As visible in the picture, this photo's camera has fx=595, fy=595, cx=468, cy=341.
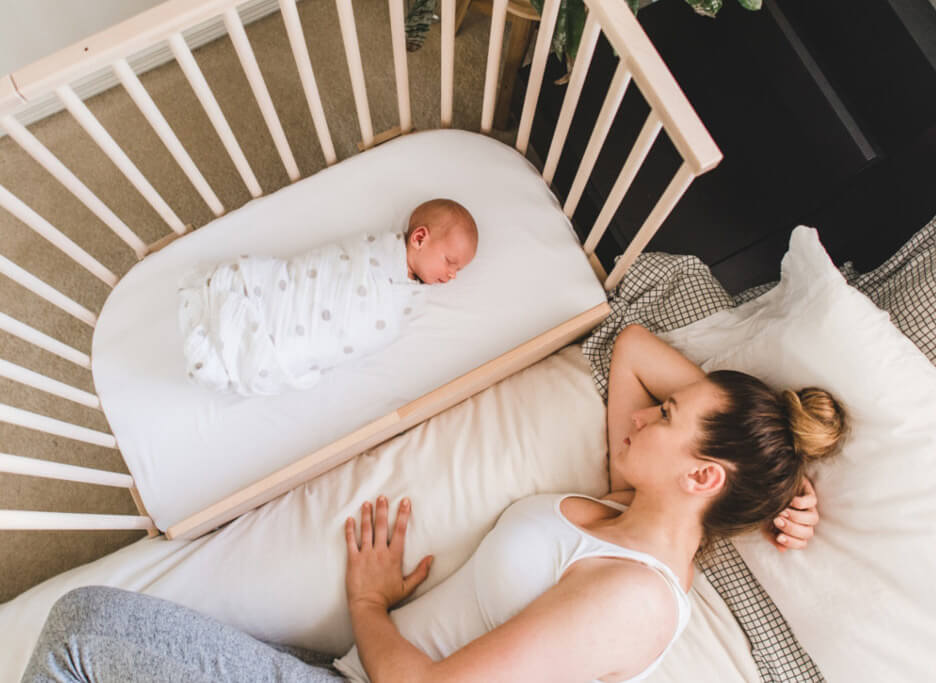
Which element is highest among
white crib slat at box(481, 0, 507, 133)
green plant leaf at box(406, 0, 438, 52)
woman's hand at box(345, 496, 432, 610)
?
green plant leaf at box(406, 0, 438, 52)

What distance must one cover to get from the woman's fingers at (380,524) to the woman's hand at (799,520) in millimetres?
624

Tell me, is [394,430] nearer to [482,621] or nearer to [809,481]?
[482,621]

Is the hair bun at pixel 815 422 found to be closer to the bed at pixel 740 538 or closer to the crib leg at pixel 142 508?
the bed at pixel 740 538

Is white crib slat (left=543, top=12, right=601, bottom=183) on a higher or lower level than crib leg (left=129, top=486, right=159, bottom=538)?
higher

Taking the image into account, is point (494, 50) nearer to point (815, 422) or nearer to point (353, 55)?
point (353, 55)

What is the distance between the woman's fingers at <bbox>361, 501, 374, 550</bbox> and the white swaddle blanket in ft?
0.81

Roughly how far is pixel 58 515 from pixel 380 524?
1.58 ft

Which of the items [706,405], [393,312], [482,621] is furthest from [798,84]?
[482,621]

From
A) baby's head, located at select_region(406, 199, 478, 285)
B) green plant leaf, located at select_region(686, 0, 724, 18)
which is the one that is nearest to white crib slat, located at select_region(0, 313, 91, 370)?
baby's head, located at select_region(406, 199, 478, 285)

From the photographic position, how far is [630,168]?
92 centimetres

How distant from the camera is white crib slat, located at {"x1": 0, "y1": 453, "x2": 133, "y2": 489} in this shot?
2.69 feet

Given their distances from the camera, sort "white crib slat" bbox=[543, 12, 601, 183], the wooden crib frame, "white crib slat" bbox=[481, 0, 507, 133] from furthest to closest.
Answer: "white crib slat" bbox=[481, 0, 507, 133] < "white crib slat" bbox=[543, 12, 601, 183] < the wooden crib frame

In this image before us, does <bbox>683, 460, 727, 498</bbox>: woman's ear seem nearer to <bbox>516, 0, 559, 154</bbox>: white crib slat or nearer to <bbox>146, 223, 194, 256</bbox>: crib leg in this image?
<bbox>516, 0, 559, 154</bbox>: white crib slat

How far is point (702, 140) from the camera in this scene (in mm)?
756
